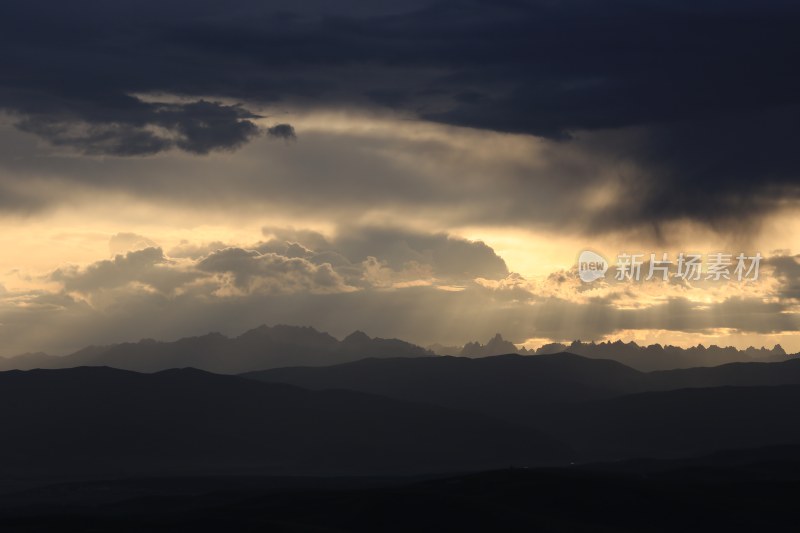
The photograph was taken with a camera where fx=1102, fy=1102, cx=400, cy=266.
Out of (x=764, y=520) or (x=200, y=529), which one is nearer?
(x=200, y=529)

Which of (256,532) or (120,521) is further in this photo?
(120,521)

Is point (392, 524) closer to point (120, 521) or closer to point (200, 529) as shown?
point (200, 529)

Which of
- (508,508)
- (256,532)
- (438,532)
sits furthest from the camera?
(508,508)

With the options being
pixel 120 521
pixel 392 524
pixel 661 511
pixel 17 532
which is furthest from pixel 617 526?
pixel 17 532

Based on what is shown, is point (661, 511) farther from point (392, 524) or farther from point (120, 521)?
point (120, 521)

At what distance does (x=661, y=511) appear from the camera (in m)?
199

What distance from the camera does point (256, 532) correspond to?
165250mm

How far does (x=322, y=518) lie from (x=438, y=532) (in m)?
26.0

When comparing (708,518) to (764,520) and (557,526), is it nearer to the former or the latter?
(764,520)

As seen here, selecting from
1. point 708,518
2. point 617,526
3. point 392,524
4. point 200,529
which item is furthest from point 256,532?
point 708,518

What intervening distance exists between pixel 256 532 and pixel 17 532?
138 feet

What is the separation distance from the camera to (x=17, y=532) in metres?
178

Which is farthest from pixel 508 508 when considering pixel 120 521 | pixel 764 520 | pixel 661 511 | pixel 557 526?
pixel 120 521

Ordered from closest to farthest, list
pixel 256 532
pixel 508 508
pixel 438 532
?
pixel 256 532 → pixel 438 532 → pixel 508 508
